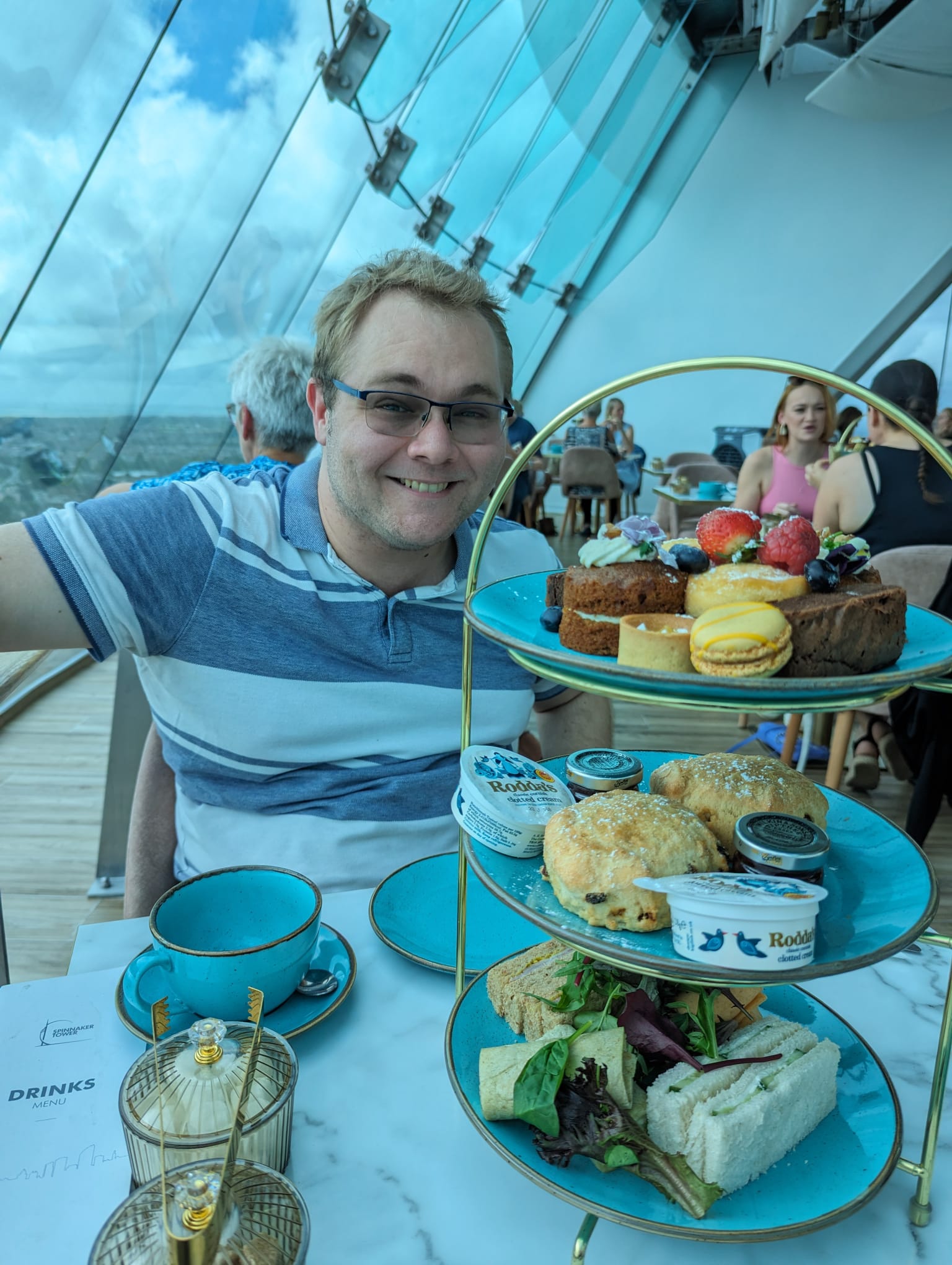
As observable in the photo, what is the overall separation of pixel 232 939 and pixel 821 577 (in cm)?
68

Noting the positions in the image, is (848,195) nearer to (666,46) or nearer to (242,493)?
(666,46)

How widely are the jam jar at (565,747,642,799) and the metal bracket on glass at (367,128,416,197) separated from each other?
5748 millimetres

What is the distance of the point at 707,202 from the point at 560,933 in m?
12.6

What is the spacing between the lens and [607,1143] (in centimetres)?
64

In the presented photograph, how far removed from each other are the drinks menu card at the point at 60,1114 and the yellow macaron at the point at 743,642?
602mm

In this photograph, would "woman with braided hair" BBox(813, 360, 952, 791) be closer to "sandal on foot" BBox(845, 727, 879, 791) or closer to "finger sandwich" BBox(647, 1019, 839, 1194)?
"sandal on foot" BBox(845, 727, 879, 791)

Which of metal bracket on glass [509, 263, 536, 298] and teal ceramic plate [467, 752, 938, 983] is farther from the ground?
metal bracket on glass [509, 263, 536, 298]

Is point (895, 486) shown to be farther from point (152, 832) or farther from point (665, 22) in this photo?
point (665, 22)

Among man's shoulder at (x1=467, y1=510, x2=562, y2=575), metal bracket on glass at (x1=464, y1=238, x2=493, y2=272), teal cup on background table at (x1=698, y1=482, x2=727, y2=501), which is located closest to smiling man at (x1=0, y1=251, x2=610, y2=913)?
man's shoulder at (x1=467, y1=510, x2=562, y2=575)

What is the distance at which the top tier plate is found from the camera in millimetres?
511

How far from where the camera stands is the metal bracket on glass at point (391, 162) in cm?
Result: 553

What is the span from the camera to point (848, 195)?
10.7 m

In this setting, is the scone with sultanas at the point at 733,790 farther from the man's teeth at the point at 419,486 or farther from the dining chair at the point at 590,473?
the dining chair at the point at 590,473

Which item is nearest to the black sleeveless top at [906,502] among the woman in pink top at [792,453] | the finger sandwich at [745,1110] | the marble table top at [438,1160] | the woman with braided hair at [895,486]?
the woman with braided hair at [895,486]
